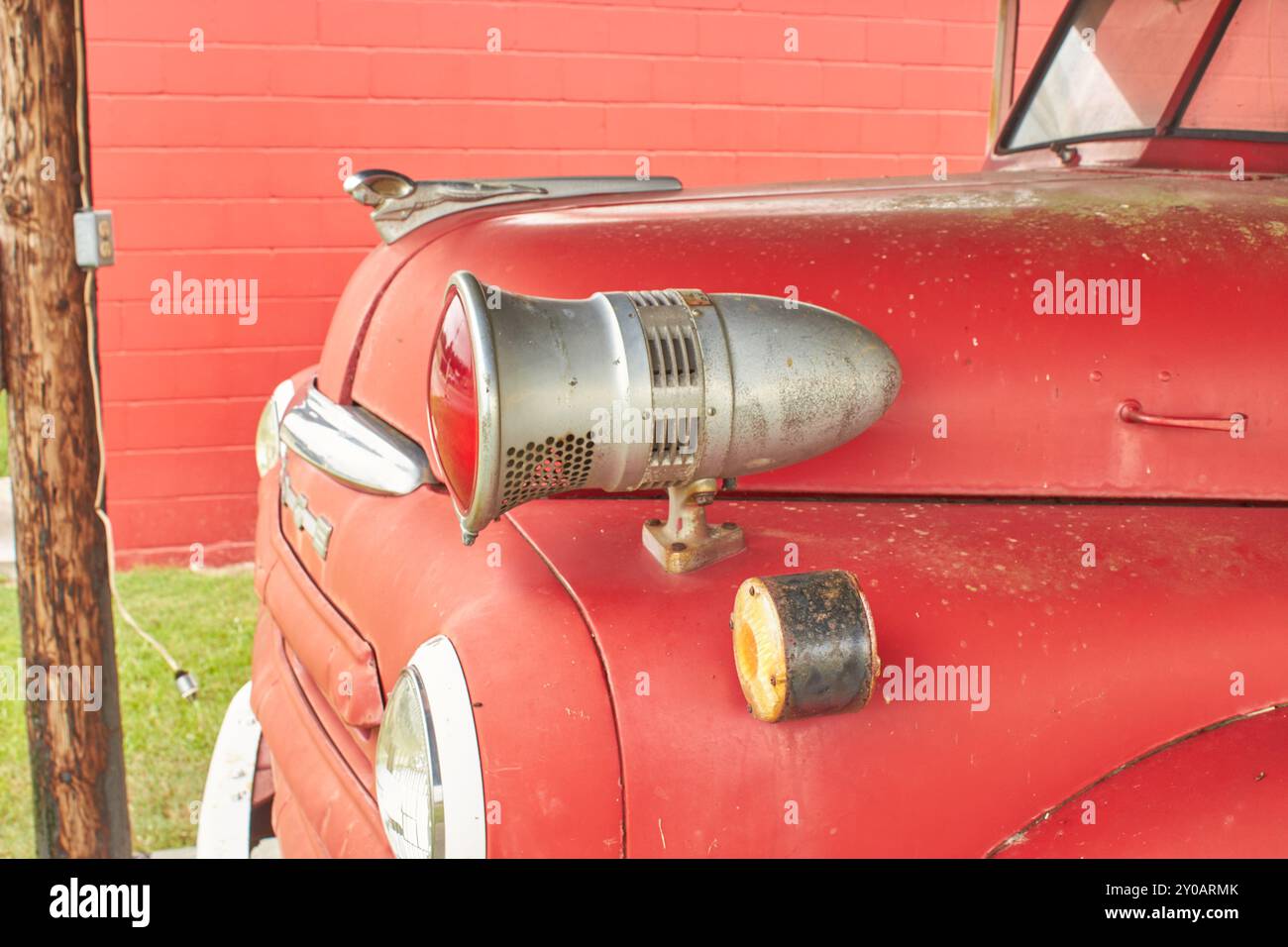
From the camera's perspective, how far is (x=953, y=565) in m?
1.26

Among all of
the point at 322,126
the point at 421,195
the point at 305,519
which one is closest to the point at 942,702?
the point at 305,519

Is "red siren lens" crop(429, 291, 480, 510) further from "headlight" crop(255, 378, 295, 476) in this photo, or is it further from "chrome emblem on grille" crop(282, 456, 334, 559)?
"headlight" crop(255, 378, 295, 476)

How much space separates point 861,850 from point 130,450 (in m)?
3.93

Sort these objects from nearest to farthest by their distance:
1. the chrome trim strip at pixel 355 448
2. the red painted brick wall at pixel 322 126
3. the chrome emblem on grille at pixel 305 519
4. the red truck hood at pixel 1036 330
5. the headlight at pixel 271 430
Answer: the red truck hood at pixel 1036 330, the chrome trim strip at pixel 355 448, the chrome emblem on grille at pixel 305 519, the headlight at pixel 271 430, the red painted brick wall at pixel 322 126

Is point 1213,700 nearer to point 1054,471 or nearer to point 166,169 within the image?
point 1054,471

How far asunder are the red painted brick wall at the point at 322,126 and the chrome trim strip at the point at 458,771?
11.5 feet

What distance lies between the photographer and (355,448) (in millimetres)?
1743

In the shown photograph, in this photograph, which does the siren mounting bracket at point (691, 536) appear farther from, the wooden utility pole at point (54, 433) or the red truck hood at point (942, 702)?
the wooden utility pole at point (54, 433)

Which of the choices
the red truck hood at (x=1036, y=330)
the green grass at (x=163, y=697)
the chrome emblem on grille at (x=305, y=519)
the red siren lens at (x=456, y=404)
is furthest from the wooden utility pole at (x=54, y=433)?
the red siren lens at (x=456, y=404)

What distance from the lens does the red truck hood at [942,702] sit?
113cm

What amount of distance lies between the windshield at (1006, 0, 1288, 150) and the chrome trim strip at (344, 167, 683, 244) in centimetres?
86

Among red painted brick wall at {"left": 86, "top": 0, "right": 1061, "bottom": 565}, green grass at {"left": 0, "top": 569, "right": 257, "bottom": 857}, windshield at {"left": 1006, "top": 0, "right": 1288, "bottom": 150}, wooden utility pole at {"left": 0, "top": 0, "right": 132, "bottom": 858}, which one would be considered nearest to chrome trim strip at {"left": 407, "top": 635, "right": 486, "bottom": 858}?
windshield at {"left": 1006, "top": 0, "right": 1288, "bottom": 150}

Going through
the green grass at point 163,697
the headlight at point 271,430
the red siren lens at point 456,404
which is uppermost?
the red siren lens at point 456,404

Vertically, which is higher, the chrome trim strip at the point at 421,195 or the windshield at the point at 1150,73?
the windshield at the point at 1150,73
